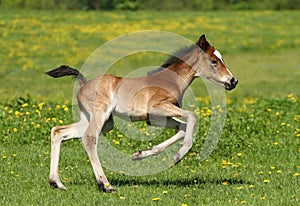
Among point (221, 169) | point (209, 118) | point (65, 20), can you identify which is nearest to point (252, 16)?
point (65, 20)

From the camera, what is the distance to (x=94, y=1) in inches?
1940

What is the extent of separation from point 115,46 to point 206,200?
25.7m

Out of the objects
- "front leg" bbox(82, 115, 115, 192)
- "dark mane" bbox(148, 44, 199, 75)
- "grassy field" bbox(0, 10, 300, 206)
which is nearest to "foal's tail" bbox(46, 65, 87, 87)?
"front leg" bbox(82, 115, 115, 192)

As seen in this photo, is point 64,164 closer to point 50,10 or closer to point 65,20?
point 65,20

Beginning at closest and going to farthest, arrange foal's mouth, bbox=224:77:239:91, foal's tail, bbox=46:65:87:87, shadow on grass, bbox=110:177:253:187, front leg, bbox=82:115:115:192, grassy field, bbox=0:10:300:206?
grassy field, bbox=0:10:300:206 < front leg, bbox=82:115:115:192 < shadow on grass, bbox=110:177:253:187 < foal's tail, bbox=46:65:87:87 < foal's mouth, bbox=224:77:239:91

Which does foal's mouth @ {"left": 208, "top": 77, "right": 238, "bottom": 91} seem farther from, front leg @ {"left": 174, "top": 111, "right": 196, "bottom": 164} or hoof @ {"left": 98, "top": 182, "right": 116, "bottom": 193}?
hoof @ {"left": 98, "top": 182, "right": 116, "bottom": 193}

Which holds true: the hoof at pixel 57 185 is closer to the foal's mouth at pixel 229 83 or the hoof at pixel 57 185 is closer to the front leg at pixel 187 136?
the front leg at pixel 187 136

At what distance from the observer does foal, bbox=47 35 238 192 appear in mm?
8711

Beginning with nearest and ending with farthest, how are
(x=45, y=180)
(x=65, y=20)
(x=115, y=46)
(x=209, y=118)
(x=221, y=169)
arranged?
(x=45, y=180), (x=221, y=169), (x=209, y=118), (x=115, y=46), (x=65, y=20)

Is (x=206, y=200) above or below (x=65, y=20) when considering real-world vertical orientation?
above

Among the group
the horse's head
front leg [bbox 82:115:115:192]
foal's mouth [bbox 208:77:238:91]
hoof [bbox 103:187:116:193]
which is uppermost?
the horse's head

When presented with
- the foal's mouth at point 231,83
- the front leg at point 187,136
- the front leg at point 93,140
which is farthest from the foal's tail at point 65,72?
the foal's mouth at point 231,83

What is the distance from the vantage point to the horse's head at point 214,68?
364 inches

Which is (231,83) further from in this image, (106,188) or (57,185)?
(57,185)
